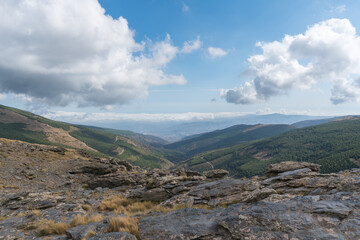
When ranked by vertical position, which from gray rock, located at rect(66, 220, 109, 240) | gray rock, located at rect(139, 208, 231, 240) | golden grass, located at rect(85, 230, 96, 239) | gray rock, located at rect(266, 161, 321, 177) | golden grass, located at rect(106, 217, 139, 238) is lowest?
gray rock, located at rect(266, 161, 321, 177)

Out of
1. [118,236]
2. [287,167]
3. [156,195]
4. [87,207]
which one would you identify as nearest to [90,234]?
[118,236]

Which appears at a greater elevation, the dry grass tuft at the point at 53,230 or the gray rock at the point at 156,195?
the dry grass tuft at the point at 53,230

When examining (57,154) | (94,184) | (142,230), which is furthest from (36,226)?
(57,154)

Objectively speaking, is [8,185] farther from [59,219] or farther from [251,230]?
[251,230]

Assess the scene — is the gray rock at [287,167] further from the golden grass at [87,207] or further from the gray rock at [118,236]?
the golden grass at [87,207]

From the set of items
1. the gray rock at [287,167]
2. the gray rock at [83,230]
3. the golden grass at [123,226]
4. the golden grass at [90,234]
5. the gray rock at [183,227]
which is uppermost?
the gray rock at [183,227]

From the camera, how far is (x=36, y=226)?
44.2 feet

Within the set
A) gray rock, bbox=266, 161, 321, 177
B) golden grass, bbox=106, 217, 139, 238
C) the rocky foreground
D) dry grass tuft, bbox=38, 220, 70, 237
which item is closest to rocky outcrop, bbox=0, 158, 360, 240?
the rocky foreground

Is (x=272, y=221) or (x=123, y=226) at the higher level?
(x=272, y=221)

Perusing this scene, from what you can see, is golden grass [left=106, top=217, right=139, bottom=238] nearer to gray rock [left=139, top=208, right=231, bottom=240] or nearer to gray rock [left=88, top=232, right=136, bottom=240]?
gray rock [left=139, top=208, right=231, bottom=240]

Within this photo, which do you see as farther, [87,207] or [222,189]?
[87,207]

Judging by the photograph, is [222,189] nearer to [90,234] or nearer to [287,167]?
[90,234]

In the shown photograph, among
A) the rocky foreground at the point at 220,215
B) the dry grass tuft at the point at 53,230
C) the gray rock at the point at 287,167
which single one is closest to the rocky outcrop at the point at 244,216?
the rocky foreground at the point at 220,215

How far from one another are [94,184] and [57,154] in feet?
83.6
